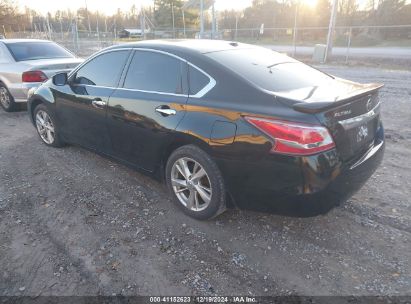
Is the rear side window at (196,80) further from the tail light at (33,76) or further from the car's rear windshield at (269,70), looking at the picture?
the tail light at (33,76)

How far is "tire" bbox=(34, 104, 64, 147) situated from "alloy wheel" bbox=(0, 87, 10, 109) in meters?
2.68

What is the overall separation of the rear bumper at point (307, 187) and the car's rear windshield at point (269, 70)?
30.1 inches

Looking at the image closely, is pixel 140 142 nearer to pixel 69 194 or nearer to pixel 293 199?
pixel 69 194

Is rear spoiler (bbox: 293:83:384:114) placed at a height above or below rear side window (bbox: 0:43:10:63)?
below

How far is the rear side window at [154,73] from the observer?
330 cm

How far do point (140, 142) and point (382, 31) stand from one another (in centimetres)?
3954

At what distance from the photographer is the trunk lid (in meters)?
2.54

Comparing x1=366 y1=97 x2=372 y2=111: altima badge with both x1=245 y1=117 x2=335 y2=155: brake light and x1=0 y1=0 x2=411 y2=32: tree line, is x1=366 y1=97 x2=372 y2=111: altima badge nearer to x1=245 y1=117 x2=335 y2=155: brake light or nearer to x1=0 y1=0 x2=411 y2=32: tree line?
x1=245 y1=117 x2=335 y2=155: brake light

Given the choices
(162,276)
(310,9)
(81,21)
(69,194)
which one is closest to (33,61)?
(69,194)

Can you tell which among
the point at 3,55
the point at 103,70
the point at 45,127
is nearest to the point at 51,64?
the point at 3,55

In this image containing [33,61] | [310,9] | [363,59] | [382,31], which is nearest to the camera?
[33,61]

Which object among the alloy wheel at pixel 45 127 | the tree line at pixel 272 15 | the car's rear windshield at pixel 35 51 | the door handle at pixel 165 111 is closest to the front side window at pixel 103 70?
the door handle at pixel 165 111

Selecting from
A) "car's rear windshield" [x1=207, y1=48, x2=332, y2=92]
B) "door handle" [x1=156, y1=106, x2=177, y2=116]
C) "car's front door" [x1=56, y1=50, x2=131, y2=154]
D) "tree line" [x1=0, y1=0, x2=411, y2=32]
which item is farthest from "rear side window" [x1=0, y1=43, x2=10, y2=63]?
"tree line" [x1=0, y1=0, x2=411, y2=32]

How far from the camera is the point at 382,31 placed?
35.7 m
